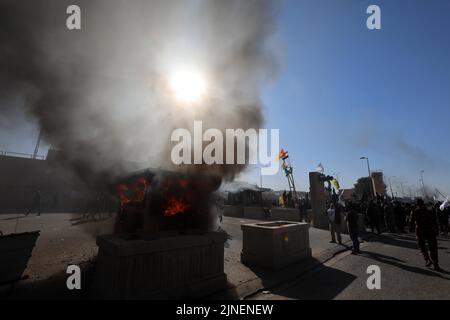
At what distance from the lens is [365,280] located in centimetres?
507

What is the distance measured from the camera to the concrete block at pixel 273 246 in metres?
5.80

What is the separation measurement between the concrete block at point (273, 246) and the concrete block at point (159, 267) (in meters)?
1.69

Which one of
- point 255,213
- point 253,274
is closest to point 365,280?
point 253,274

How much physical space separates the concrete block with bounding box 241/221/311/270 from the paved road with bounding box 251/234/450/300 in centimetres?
69

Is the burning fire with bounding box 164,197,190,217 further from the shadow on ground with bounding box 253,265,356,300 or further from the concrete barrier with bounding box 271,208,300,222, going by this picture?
the concrete barrier with bounding box 271,208,300,222

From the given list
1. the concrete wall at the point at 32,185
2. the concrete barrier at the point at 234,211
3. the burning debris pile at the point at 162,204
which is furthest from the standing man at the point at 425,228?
the concrete wall at the point at 32,185

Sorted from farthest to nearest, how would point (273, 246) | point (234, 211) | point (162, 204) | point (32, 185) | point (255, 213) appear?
point (32, 185), point (234, 211), point (255, 213), point (162, 204), point (273, 246)

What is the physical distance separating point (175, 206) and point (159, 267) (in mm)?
2631

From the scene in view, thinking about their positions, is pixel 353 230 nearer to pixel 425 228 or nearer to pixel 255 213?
pixel 425 228

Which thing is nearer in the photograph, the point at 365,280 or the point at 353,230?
the point at 365,280

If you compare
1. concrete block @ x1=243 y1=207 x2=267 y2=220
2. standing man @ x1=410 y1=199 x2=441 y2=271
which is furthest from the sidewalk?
concrete block @ x1=243 y1=207 x2=267 y2=220

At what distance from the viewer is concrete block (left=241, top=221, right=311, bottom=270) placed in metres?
5.80

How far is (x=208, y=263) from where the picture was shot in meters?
4.42
